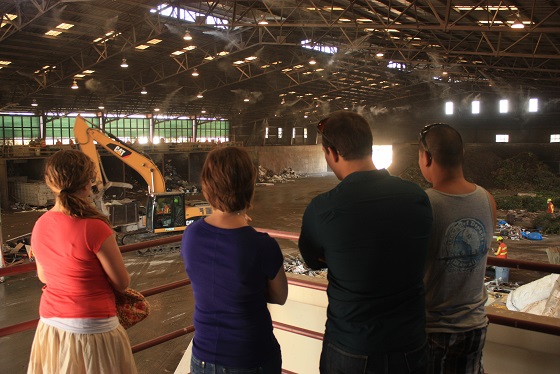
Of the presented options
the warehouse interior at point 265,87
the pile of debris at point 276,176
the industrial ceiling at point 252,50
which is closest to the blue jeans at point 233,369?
the warehouse interior at point 265,87

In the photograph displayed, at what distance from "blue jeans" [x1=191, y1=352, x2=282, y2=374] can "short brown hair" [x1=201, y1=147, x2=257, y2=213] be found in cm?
69

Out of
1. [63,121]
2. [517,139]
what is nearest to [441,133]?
[63,121]

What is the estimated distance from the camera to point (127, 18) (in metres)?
19.2

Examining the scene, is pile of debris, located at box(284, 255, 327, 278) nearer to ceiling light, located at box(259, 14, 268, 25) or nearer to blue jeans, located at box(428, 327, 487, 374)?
blue jeans, located at box(428, 327, 487, 374)

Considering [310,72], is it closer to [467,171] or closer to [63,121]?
[467,171]

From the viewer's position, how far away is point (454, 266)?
7.33 ft

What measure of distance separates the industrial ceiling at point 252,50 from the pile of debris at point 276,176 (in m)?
6.20

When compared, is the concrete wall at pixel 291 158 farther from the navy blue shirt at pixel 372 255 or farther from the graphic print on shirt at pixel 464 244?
the navy blue shirt at pixel 372 255

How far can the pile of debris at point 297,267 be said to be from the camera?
1242cm

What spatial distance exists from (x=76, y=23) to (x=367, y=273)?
64.5 ft

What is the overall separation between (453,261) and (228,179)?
1.13 m

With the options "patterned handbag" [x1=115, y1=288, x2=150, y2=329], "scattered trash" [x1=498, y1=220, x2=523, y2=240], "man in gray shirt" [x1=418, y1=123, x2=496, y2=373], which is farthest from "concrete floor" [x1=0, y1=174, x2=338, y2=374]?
"scattered trash" [x1=498, y1=220, x2=523, y2=240]

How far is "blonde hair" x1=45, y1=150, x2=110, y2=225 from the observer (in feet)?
7.80

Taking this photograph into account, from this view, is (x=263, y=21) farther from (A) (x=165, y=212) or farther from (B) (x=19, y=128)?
(B) (x=19, y=128)
